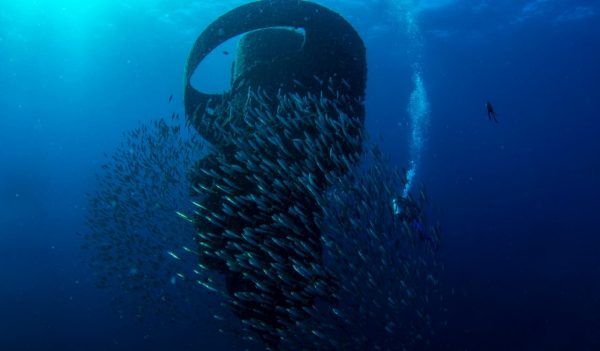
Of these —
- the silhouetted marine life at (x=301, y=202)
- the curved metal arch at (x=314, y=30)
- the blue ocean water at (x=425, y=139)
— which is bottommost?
the silhouetted marine life at (x=301, y=202)

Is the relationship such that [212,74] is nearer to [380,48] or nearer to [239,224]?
[380,48]

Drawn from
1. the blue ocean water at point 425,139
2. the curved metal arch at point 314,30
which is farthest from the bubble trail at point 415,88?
the curved metal arch at point 314,30

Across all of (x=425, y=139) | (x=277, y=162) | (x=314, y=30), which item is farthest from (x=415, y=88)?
(x=277, y=162)

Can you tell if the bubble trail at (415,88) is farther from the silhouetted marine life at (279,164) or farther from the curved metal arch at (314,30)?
the curved metal arch at (314,30)

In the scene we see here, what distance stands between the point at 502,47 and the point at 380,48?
29.1 feet

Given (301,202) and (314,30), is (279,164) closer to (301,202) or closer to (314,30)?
(301,202)

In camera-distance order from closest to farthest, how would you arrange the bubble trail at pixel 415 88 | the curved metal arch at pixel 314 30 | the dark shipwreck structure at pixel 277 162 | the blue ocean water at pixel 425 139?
the dark shipwreck structure at pixel 277 162, the curved metal arch at pixel 314 30, the bubble trail at pixel 415 88, the blue ocean water at pixel 425 139

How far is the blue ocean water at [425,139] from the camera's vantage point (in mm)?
24219

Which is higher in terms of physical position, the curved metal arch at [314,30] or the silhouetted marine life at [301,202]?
the curved metal arch at [314,30]

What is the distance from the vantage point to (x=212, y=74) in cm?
3884

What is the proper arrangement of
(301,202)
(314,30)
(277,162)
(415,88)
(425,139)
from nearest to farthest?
(301,202) < (277,162) < (314,30) < (415,88) < (425,139)

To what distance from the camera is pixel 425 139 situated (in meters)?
50.8

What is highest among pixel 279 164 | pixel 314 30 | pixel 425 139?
pixel 425 139

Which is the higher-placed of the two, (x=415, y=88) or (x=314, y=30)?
(x=415, y=88)
